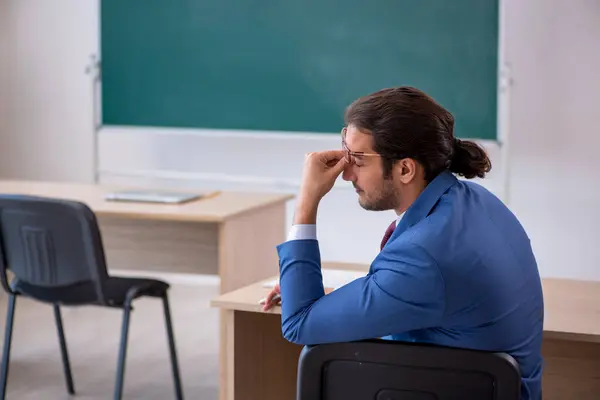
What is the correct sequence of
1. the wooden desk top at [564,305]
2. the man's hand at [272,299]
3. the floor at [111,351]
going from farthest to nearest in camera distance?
the floor at [111,351]
the man's hand at [272,299]
the wooden desk top at [564,305]

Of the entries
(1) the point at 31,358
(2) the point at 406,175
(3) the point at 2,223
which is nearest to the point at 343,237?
(1) the point at 31,358

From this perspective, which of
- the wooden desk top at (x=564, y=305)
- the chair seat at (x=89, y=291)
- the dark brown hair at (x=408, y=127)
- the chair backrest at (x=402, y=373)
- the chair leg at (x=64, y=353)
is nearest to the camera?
the chair backrest at (x=402, y=373)

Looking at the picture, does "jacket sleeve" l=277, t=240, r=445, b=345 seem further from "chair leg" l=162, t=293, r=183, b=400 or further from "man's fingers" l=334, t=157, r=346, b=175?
"chair leg" l=162, t=293, r=183, b=400

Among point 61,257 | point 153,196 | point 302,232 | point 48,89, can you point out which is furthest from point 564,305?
point 48,89

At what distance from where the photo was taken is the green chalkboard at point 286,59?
480cm

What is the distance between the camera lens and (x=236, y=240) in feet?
12.0

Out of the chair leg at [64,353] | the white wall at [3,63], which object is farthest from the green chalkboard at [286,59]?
the chair leg at [64,353]

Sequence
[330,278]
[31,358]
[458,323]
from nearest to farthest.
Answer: [458,323]
[330,278]
[31,358]

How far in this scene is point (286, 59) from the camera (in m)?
5.08

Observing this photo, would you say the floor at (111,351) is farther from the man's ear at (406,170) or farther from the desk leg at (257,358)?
the man's ear at (406,170)

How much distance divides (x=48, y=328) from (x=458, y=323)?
136 inches

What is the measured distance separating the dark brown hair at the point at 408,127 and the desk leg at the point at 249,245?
1745mm

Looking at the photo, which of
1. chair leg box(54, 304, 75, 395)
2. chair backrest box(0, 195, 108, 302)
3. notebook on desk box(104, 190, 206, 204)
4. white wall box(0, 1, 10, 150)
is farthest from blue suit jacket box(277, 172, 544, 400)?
white wall box(0, 1, 10, 150)

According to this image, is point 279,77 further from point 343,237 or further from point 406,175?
point 406,175
